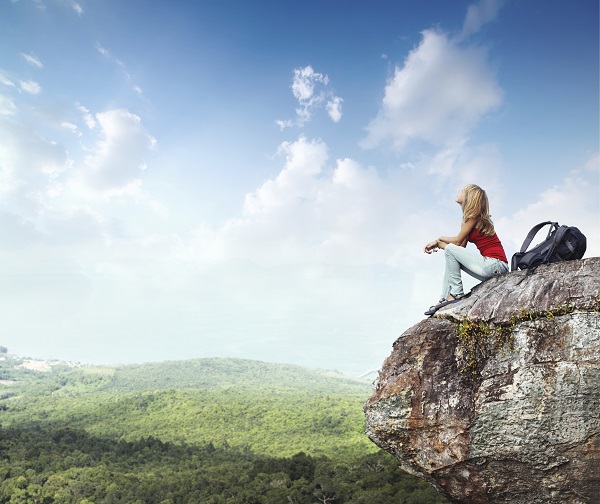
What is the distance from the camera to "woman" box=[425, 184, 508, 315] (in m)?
7.18

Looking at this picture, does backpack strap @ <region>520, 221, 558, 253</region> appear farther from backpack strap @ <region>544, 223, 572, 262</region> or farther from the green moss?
the green moss

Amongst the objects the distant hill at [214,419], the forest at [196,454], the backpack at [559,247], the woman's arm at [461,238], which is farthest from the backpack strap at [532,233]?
the distant hill at [214,419]

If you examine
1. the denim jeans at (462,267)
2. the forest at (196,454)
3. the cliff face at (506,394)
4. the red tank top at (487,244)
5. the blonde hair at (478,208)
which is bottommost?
the forest at (196,454)

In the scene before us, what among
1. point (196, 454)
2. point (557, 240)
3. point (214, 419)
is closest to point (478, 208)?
point (557, 240)

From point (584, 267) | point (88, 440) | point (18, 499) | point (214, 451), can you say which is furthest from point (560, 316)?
point (88, 440)

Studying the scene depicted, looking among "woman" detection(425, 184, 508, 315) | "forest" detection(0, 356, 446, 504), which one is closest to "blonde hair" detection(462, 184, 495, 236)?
"woman" detection(425, 184, 508, 315)

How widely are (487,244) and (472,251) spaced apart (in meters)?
0.49

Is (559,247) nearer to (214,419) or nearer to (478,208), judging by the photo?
(478,208)

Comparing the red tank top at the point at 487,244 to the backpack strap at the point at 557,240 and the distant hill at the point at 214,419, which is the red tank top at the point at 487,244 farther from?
the distant hill at the point at 214,419

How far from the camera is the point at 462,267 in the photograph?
7.49 metres

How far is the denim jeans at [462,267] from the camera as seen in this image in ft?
23.5

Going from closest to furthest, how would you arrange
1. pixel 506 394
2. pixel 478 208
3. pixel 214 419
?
1. pixel 506 394
2. pixel 478 208
3. pixel 214 419

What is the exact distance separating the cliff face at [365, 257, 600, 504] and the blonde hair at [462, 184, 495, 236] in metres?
0.96

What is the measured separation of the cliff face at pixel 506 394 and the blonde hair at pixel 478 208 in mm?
956
